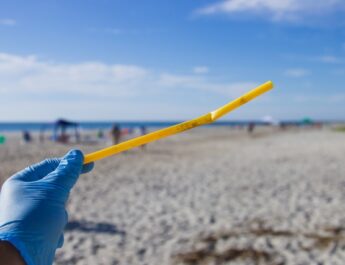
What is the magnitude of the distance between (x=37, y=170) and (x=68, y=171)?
152 mm

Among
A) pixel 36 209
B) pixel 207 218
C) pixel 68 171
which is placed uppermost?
pixel 68 171

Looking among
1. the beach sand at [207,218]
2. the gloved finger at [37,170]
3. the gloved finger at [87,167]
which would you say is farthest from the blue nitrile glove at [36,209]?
the beach sand at [207,218]

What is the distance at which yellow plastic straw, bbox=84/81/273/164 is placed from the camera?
1.45 metres

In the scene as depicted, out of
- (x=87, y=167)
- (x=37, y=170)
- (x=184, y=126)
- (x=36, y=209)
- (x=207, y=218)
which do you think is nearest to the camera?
(x=36, y=209)

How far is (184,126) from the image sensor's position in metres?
1.55

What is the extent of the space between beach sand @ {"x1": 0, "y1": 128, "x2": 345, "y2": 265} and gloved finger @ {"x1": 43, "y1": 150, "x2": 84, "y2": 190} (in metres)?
3.11

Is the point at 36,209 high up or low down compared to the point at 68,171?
down

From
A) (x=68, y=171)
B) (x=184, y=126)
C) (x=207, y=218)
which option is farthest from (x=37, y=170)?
(x=207, y=218)

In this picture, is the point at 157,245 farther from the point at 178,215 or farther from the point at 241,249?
the point at 178,215

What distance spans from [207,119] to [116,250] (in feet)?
12.2

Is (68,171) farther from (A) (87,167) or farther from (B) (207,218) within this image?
(B) (207,218)

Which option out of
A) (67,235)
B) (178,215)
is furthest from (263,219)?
(67,235)

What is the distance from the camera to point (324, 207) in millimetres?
6801

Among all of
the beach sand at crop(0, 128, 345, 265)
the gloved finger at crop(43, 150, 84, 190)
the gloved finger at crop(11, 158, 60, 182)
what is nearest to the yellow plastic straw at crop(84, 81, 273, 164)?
the gloved finger at crop(43, 150, 84, 190)
